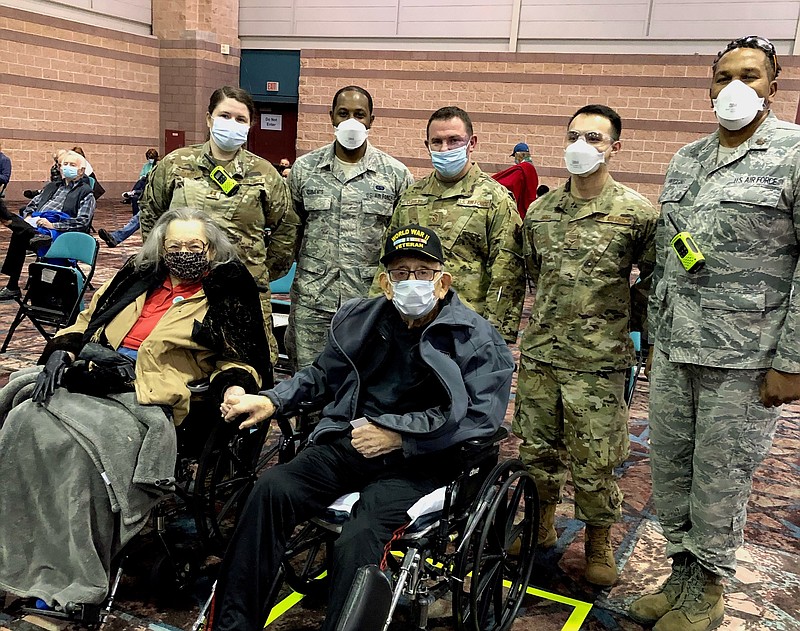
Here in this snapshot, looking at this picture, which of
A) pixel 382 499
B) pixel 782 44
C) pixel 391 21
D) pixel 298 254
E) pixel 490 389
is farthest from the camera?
pixel 391 21

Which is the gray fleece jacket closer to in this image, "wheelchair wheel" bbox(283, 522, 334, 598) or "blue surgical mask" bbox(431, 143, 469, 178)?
"wheelchair wheel" bbox(283, 522, 334, 598)

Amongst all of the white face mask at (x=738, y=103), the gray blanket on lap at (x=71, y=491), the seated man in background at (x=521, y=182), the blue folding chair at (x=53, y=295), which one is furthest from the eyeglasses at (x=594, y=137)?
the seated man in background at (x=521, y=182)

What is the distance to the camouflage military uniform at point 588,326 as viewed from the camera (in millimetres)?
2385

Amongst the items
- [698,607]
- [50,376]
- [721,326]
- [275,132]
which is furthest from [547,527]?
[275,132]

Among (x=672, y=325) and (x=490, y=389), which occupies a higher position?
(x=672, y=325)

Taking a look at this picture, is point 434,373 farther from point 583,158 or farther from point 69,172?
point 69,172

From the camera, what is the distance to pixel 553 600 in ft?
7.93

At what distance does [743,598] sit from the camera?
247cm

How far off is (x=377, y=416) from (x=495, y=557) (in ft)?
1.83

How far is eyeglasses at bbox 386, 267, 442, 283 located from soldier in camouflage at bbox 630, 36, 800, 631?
2.35ft

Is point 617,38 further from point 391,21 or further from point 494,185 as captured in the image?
point 494,185

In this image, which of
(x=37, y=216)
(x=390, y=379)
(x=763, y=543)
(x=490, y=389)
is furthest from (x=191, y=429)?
(x=37, y=216)

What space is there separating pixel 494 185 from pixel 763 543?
184cm

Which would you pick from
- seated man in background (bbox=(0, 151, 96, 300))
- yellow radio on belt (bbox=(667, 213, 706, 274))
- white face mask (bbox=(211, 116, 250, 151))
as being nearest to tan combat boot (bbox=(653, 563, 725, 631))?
yellow radio on belt (bbox=(667, 213, 706, 274))
